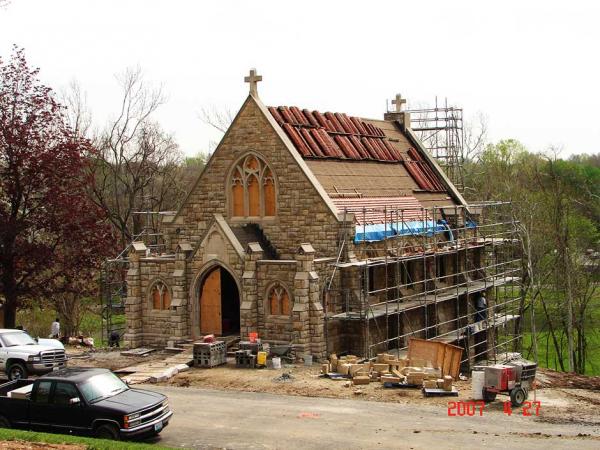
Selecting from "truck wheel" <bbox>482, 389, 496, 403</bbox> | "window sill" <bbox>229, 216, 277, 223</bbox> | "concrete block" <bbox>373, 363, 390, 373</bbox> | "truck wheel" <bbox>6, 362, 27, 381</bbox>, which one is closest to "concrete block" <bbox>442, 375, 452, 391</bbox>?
"truck wheel" <bbox>482, 389, 496, 403</bbox>

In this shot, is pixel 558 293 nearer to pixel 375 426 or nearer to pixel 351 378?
pixel 351 378

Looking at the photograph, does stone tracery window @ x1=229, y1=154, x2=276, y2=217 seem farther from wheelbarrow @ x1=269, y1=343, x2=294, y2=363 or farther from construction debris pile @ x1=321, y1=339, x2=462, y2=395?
construction debris pile @ x1=321, y1=339, x2=462, y2=395

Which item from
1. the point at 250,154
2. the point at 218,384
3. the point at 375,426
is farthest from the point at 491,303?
the point at 375,426

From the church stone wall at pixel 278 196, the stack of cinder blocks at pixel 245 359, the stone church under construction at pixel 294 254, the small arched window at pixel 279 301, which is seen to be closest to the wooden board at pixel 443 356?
the stone church under construction at pixel 294 254

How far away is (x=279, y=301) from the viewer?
2766 cm

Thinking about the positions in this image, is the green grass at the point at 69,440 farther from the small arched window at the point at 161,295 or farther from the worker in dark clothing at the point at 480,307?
the worker in dark clothing at the point at 480,307

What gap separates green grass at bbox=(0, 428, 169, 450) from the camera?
50.5 ft

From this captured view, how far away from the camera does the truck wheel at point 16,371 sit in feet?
80.6

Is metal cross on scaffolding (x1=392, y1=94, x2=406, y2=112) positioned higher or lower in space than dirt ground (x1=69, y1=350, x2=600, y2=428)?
higher

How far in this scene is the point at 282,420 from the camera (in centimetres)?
1934

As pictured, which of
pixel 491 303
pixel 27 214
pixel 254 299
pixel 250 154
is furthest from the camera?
pixel 491 303

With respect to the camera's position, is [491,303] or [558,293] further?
[558,293]

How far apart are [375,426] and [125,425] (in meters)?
5.40

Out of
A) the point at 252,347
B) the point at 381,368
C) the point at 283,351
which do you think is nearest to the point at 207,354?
the point at 252,347
